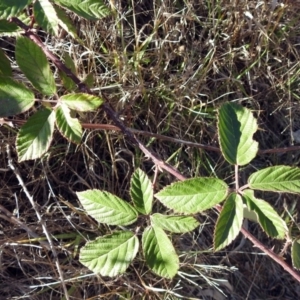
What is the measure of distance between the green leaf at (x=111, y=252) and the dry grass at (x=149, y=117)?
20.8 inches

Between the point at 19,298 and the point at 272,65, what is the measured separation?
999 mm

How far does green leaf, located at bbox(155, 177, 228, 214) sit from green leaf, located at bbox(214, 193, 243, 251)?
0.02 metres

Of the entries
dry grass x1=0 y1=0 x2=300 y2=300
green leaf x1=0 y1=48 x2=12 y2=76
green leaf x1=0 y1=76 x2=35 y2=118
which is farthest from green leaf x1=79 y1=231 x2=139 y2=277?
dry grass x1=0 y1=0 x2=300 y2=300

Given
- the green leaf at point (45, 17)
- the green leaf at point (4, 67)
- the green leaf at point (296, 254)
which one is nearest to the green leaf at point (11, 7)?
the green leaf at point (45, 17)

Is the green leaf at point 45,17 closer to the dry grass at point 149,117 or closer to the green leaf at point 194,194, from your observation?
the green leaf at point 194,194

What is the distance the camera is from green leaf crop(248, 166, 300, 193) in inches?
38.1

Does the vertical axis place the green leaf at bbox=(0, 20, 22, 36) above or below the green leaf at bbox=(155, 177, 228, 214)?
above

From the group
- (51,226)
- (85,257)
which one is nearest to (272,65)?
(51,226)

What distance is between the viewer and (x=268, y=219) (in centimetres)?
98

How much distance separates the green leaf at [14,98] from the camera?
99 centimetres

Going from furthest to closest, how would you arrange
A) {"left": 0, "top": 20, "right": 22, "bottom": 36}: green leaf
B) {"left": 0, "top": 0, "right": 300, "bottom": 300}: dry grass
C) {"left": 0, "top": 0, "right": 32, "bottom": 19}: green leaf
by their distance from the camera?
{"left": 0, "top": 0, "right": 300, "bottom": 300}: dry grass → {"left": 0, "top": 20, "right": 22, "bottom": 36}: green leaf → {"left": 0, "top": 0, "right": 32, "bottom": 19}: green leaf

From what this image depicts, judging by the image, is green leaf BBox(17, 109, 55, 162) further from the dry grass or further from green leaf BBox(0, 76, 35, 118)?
the dry grass

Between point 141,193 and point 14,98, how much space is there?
0.29 meters

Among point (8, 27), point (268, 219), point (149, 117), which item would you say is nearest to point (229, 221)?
point (268, 219)
